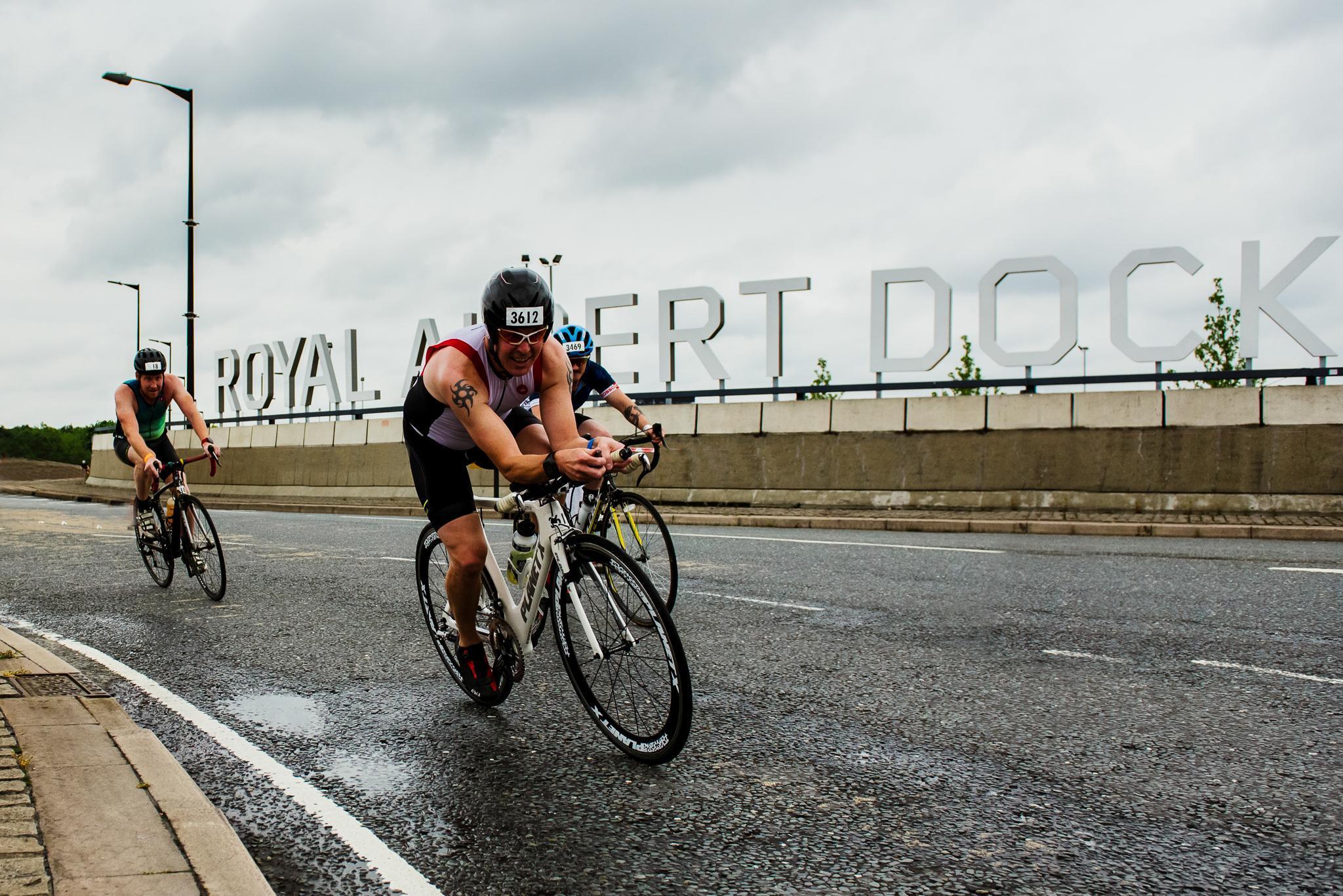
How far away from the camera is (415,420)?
4.45 m

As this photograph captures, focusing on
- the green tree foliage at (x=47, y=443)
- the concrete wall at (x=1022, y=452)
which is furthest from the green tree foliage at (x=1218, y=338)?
the green tree foliage at (x=47, y=443)

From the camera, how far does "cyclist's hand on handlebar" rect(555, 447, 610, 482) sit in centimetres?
358

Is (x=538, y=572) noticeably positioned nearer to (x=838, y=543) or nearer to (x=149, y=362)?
(x=149, y=362)

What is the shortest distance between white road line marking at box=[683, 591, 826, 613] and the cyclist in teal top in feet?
12.4

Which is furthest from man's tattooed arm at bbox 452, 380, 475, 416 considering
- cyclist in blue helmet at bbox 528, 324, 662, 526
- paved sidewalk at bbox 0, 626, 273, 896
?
cyclist in blue helmet at bbox 528, 324, 662, 526

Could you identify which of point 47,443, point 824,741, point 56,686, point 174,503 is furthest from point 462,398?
point 47,443

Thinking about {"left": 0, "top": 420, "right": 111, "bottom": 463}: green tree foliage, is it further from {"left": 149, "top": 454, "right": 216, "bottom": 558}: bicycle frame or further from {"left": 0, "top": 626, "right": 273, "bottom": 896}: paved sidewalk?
{"left": 0, "top": 626, "right": 273, "bottom": 896}: paved sidewalk

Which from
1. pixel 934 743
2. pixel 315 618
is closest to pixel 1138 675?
pixel 934 743

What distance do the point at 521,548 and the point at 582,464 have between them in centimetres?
136

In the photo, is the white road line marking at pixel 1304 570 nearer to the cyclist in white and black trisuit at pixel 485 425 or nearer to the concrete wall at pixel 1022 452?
the concrete wall at pixel 1022 452

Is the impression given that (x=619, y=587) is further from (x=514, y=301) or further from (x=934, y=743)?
(x=934, y=743)

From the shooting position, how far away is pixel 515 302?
3.86 m

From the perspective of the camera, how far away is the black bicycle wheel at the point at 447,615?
4.57 metres

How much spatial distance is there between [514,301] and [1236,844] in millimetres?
2842
